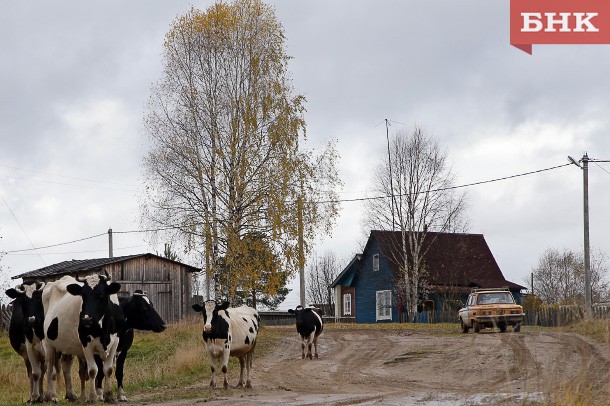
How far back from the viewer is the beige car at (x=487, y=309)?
118 feet

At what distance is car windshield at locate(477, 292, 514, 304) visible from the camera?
122 ft

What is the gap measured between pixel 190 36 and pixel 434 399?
1137 inches

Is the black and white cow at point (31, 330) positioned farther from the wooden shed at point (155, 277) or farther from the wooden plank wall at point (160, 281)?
the wooden plank wall at point (160, 281)

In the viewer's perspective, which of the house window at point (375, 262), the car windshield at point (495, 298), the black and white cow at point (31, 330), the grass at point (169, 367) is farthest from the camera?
the house window at point (375, 262)

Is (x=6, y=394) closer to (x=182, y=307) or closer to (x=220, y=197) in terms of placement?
(x=220, y=197)

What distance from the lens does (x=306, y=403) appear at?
15266 millimetres

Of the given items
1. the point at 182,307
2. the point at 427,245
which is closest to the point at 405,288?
the point at 427,245

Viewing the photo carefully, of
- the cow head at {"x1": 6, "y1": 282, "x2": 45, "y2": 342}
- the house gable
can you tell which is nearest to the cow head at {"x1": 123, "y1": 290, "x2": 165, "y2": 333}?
the cow head at {"x1": 6, "y1": 282, "x2": 45, "y2": 342}

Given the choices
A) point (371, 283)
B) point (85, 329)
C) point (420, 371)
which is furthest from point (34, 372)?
point (371, 283)

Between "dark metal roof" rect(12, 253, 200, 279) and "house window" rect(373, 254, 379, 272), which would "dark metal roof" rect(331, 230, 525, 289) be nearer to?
"house window" rect(373, 254, 379, 272)

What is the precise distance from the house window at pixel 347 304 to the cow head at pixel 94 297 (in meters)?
52.6

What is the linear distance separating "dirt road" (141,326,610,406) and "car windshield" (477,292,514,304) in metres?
2.97

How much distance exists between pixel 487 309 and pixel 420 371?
12955mm

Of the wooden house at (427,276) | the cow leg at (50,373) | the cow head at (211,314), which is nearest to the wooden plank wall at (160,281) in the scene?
the wooden house at (427,276)
